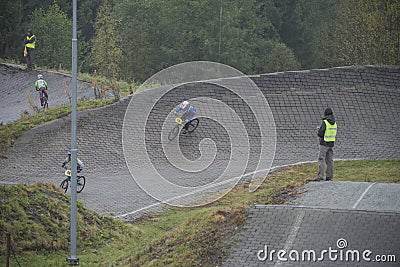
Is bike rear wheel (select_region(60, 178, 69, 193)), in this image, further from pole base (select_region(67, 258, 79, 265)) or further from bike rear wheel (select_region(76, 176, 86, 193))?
pole base (select_region(67, 258, 79, 265))

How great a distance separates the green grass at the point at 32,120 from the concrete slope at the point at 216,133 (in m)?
0.38

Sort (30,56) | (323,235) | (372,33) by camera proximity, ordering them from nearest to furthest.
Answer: (323,235)
(30,56)
(372,33)

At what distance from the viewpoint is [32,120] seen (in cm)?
2764

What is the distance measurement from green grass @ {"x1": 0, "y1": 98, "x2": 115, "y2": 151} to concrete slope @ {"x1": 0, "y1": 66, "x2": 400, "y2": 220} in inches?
15.0

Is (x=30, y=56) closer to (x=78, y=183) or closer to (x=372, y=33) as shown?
(x=78, y=183)

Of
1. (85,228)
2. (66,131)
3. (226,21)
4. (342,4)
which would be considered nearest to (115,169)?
(66,131)

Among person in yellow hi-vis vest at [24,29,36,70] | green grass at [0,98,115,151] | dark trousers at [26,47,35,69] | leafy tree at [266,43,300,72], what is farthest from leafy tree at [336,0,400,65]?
green grass at [0,98,115,151]

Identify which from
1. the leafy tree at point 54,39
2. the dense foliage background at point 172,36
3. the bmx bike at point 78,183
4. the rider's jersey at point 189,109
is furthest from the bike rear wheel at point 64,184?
the leafy tree at point 54,39

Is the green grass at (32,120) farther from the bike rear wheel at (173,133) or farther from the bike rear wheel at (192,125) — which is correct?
the bike rear wheel at (192,125)

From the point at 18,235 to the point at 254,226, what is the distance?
16.7ft

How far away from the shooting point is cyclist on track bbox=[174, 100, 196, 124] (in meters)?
25.6

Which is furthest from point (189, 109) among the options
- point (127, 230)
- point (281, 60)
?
point (281, 60)

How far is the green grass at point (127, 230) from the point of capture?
574 inches

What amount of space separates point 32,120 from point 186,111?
18.9ft
